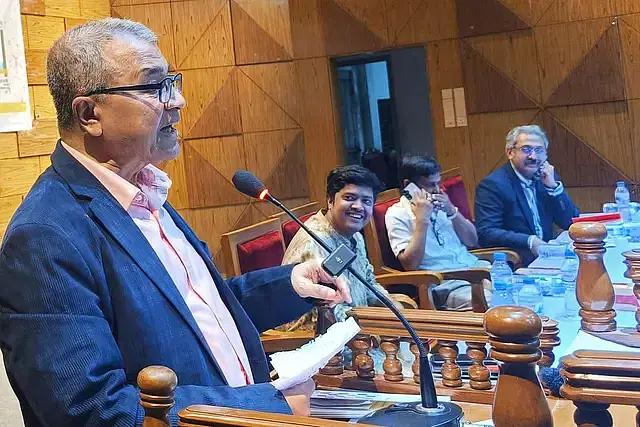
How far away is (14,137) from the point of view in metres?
4.41

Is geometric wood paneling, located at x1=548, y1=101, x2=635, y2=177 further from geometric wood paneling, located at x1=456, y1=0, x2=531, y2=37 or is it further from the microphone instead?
the microphone

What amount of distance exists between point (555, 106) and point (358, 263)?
3178mm

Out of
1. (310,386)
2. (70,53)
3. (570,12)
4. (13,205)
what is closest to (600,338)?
(310,386)

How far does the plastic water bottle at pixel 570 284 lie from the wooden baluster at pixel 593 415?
113cm

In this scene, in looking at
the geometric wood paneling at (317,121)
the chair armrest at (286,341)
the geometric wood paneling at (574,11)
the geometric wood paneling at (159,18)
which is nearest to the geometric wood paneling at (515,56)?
the geometric wood paneling at (574,11)

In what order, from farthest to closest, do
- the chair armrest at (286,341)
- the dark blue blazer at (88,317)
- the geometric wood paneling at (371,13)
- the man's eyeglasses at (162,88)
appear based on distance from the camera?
the geometric wood paneling at (371,13) < the chair armrest at (286,341) < the man's eyeglasses at (162,88) < the dark blue blazer at (88,317)

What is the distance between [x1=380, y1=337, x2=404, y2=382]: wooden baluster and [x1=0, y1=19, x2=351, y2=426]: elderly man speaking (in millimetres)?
143

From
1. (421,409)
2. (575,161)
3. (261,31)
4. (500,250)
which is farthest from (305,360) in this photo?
(261,31)

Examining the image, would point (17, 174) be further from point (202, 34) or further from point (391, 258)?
point (391, 258)

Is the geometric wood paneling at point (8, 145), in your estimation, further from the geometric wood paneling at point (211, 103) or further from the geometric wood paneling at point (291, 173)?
the geometric wood paneling at point (291, 173)

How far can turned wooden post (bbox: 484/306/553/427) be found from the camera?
2.42ft

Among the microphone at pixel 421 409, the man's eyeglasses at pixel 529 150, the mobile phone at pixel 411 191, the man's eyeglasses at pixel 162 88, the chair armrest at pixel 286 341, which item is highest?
the man's eyeglasses at pixel 162 88

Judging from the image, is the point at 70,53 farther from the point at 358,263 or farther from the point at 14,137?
the point at 14,137

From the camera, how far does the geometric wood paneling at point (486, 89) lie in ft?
17.6
